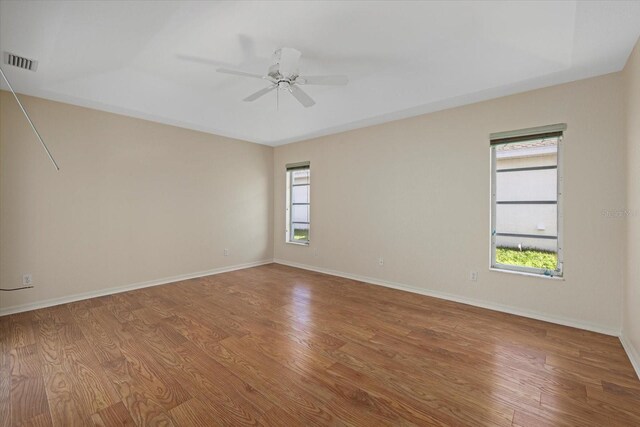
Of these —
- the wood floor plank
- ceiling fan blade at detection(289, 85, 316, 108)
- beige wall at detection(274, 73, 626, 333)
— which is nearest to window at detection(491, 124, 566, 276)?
beige wall at detection(274, 73, 626, 333)

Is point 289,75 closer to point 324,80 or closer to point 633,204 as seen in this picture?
point 324,80

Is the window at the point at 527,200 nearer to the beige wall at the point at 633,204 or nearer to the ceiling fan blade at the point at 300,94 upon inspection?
the beige wall at the point at 633,204

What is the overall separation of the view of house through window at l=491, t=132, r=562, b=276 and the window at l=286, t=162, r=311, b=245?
10.5 feet

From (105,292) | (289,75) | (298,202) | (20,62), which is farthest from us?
(298,202)

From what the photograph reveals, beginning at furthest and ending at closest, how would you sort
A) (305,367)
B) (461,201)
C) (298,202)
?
(298,202), (461,201), (305,367)

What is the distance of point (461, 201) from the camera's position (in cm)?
365

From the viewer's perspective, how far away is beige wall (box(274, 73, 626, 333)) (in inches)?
109

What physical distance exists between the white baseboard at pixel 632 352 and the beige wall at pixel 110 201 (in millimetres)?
5210

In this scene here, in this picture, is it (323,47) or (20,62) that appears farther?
(323,47)

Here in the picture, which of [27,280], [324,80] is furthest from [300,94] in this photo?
[27,280]

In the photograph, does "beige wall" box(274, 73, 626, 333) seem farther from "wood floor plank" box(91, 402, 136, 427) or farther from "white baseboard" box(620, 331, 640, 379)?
"wood floor plank" box(91, 402, 136, 427)

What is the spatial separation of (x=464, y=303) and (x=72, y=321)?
176 inches

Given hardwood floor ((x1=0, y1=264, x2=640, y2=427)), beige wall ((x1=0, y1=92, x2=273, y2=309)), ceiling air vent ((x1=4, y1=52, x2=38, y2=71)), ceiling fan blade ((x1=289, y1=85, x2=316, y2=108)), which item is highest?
ceiling air vent ((x1=4, y1=52, x2=38, y2=71))

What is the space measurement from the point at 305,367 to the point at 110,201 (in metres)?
3.58
